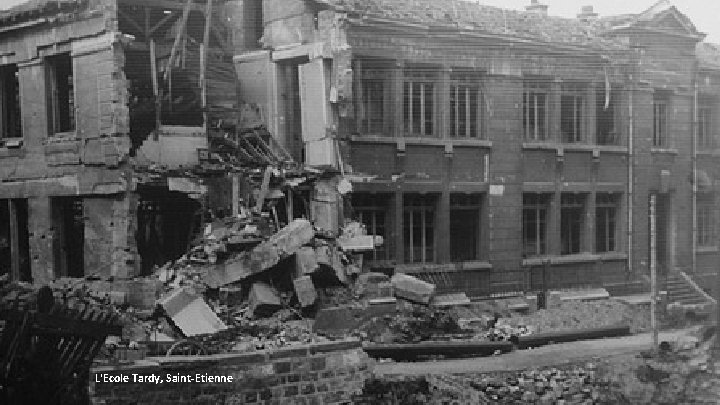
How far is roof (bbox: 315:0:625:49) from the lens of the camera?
1798 cm

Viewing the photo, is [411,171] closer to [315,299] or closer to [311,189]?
[311,189]

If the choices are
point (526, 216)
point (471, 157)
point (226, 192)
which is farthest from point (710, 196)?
point (226, 192)

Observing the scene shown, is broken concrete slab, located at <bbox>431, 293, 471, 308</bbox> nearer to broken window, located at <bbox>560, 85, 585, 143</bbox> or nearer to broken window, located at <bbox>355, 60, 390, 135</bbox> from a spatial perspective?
broken window, located at <bbox>355, 60, 390, 135</bbox>

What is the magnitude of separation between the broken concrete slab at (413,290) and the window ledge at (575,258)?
300 centimetres

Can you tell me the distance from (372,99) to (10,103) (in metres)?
7.58

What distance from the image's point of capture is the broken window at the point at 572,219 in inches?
743

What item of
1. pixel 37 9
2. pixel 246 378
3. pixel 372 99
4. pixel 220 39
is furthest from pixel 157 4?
pixel 246 378

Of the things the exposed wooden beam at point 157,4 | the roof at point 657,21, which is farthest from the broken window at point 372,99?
the roof at point 657,21

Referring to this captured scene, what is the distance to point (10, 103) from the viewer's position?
17.8 meters

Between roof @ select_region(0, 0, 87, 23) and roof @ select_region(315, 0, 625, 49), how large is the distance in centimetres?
498

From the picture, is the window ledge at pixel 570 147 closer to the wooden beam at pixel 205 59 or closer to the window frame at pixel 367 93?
the window frame at pixel 367 93

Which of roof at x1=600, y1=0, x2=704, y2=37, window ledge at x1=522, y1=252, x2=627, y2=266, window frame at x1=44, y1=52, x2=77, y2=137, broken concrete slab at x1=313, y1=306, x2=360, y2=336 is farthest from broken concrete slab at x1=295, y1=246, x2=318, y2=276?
roof at x1=600, y1=0, x2=704, y2=37

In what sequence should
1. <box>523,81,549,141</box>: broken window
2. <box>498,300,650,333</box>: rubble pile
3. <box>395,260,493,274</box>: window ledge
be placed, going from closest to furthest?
<box>498,300,650,333</box>: rubble pile
<box>395,260,493,274</box>: window ledge
<box>523,81,549,141</box>: broken window

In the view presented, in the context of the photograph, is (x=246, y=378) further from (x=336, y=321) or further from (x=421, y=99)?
(x=421, y=99)
